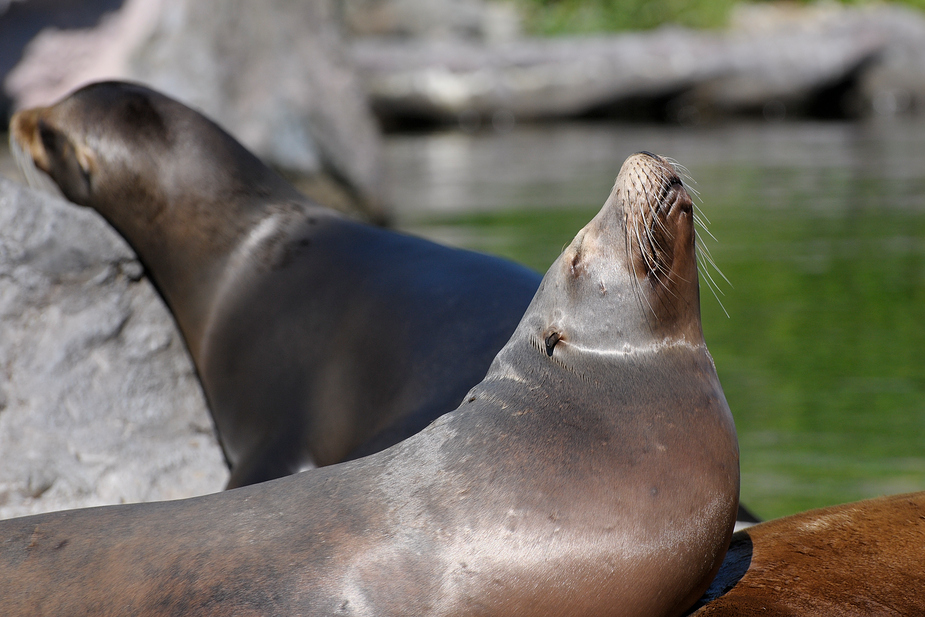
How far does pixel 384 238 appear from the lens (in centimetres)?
363

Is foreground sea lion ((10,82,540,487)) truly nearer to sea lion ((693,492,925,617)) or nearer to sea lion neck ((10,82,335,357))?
sea lion neck ((10,82,335,357))

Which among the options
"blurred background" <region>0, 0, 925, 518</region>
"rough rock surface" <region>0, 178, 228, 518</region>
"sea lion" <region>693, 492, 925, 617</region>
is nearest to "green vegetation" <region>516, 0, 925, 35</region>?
"blurred background" <region>0, 0, 925, 518</region>

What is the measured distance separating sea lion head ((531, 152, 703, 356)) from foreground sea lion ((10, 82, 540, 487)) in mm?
612

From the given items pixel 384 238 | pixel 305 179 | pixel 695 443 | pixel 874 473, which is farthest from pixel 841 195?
pixel 695 443

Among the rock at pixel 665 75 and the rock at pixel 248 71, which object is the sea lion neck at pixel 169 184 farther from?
the rock at pixel 665 75

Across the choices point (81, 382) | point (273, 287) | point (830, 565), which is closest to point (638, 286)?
point (830, 565)

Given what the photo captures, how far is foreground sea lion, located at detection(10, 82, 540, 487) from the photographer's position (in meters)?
3.08

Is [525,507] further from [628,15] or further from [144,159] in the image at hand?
[628,15]

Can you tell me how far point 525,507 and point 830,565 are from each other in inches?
28.1

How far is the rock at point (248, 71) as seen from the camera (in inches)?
294

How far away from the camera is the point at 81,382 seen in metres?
3.52

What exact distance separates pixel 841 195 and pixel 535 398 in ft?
29.6

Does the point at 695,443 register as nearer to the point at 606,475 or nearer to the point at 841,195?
the point at 606,475

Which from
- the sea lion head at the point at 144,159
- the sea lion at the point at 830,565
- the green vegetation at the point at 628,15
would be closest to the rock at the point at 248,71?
the sea lion head at the point at 144,159
